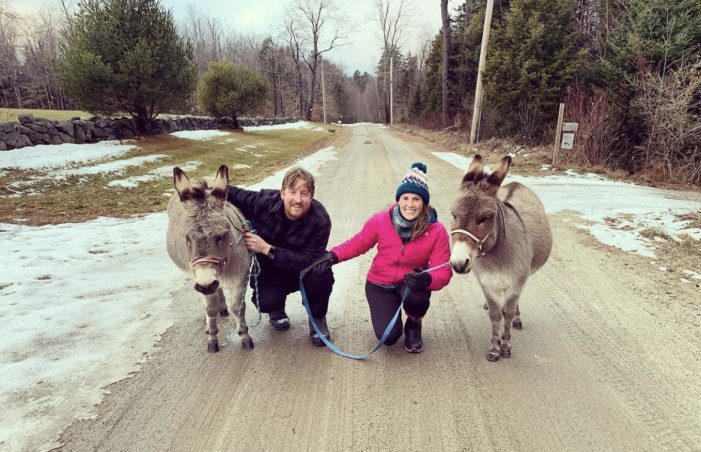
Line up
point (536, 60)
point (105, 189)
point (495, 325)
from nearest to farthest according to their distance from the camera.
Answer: point (495, 325)
point (105, 189)
point (536, 60)

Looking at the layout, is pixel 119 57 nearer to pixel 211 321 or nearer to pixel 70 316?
pixel 70 316

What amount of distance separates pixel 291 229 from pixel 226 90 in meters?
29.4

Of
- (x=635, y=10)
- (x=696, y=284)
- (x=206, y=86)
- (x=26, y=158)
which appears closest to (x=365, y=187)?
(x=696, y=284)

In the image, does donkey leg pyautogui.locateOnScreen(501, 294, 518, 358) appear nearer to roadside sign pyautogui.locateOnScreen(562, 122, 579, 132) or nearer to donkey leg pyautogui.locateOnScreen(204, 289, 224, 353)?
donkey leg pyautogui.locateOnScreen(204, 289, 224, 353)

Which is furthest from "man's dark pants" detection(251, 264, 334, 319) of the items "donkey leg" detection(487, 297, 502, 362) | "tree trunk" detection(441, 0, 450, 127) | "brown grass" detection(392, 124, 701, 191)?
"tree trunk" detection(441, 0, 450, 127)

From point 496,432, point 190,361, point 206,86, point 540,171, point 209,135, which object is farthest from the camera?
point 206,86

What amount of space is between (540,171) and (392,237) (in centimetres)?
1216

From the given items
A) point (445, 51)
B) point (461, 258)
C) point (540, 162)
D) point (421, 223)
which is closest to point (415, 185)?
point (421, 223)

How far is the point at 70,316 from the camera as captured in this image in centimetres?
413

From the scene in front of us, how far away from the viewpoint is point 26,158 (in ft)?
38.2

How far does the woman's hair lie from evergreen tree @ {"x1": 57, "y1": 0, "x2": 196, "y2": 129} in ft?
59.0

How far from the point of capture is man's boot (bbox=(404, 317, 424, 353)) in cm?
363

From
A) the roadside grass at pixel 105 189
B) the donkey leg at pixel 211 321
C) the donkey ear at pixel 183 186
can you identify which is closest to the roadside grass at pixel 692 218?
the donkey leg at pixel 211 321

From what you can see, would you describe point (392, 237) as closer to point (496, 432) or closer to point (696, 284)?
point (496, 432)
